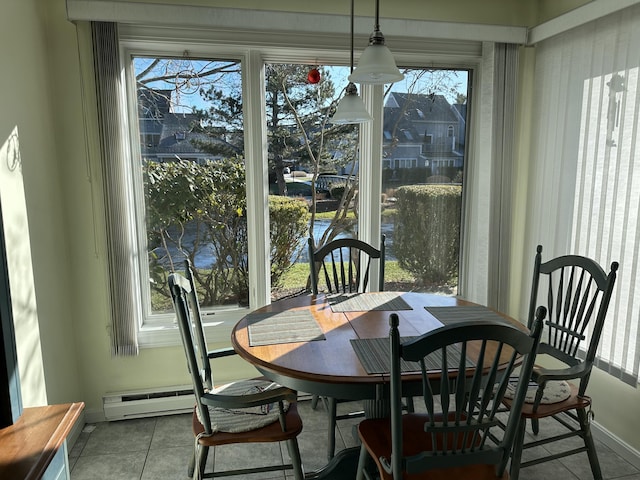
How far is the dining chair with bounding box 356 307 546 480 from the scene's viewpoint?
4.40 feet

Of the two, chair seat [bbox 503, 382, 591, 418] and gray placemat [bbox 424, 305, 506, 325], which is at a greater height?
gray placemat [bbox 424, 305, 506, 325]

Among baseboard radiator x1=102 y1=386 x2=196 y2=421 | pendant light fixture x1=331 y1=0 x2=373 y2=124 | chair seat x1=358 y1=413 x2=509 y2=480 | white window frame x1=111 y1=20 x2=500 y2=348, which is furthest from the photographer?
baseboard radiator x1=102 y1=386 x2=196 y2=421

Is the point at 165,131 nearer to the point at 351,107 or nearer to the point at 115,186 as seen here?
the point at 115,186

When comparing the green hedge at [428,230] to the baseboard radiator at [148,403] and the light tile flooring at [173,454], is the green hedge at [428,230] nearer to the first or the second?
the light tile flooring at [173,454]

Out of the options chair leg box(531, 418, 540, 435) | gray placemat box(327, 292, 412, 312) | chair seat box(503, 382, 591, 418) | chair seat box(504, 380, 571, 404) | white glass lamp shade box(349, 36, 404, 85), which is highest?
white glass lamp shade box(349, 36, 404, 85)

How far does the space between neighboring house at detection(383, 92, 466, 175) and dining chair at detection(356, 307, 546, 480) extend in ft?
5.82

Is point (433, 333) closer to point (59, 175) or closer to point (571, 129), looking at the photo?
point (571, 129)

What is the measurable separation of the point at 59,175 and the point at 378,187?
1948mm

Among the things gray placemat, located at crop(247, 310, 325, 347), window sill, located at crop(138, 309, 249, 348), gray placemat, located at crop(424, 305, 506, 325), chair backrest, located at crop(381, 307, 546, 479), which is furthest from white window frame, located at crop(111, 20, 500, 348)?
chair backrest, located at crop(381, 307, 546, 479)

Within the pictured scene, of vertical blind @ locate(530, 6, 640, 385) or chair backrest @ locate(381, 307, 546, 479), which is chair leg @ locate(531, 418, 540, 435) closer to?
vertical blind @ locate(530, 6, 640, 385)

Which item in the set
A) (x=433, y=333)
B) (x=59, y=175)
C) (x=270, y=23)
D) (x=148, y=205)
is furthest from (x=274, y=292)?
(x=433, y=333)

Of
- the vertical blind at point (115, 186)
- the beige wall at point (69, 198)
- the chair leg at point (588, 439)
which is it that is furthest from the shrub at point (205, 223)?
the chair leg at point (588, 439)

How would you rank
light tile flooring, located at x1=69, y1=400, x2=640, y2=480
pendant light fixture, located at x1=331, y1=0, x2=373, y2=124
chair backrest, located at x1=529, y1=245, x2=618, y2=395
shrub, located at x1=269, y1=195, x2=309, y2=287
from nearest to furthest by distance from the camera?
chair backrest, located at x1=529, y1=245, x2=618, y2=395
pendant light fixture, located at x1=331, y1=0, x2=373, y2=124
light tile flooring, located at x1=69, y1=400, x2=640, y2=480
shrub, located at x1=269, y1=195, x2=309, y2=287

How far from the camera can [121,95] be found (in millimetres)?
2555
